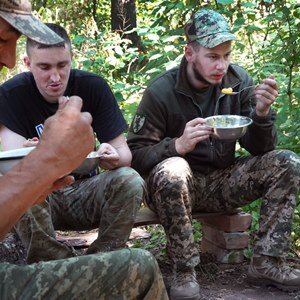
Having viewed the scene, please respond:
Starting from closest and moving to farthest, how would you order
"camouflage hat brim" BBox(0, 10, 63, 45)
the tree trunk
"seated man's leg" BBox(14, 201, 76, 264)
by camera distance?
"camouflage hat brim" BBox(0, 10, 63, 45) → "seated man's leg" BBox(14, 201, 76, 264) → the tree trunk

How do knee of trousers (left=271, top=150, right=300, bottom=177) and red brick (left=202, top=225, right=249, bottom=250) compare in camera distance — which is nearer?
knee of trousers (left=271, top=150, right=300, bottom=177)

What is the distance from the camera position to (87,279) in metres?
1.82

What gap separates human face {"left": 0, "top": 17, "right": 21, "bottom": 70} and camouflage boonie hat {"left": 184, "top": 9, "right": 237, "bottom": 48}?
1.96 metres

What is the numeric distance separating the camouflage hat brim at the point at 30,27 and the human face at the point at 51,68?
1426mm

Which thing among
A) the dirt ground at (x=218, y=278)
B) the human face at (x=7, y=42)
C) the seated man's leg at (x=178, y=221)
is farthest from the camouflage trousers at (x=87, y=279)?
the dirt ground at (x=218, y=278)

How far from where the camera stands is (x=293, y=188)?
3.62m

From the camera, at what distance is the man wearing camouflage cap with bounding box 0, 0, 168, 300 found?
1729 millimetres

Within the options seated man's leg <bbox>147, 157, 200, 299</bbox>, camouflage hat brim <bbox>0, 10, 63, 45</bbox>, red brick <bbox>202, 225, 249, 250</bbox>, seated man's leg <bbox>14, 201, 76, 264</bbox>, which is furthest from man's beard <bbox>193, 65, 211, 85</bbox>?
camouflage hat brim <bbox>0, 10, 63, 45</bbox>

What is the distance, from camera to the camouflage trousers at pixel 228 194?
352 cm

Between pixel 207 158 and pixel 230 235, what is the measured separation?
0.53 metres

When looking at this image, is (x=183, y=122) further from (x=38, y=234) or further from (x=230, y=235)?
(x=38, y=234)

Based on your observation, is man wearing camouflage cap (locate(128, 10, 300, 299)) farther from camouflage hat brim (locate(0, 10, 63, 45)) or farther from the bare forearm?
the bare forearm

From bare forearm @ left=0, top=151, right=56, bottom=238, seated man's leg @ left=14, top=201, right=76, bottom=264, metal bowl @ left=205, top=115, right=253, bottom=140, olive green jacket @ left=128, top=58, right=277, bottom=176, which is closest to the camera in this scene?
bare forearm @ left=0, top=151, right=56, bottom=238

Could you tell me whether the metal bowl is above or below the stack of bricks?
above
